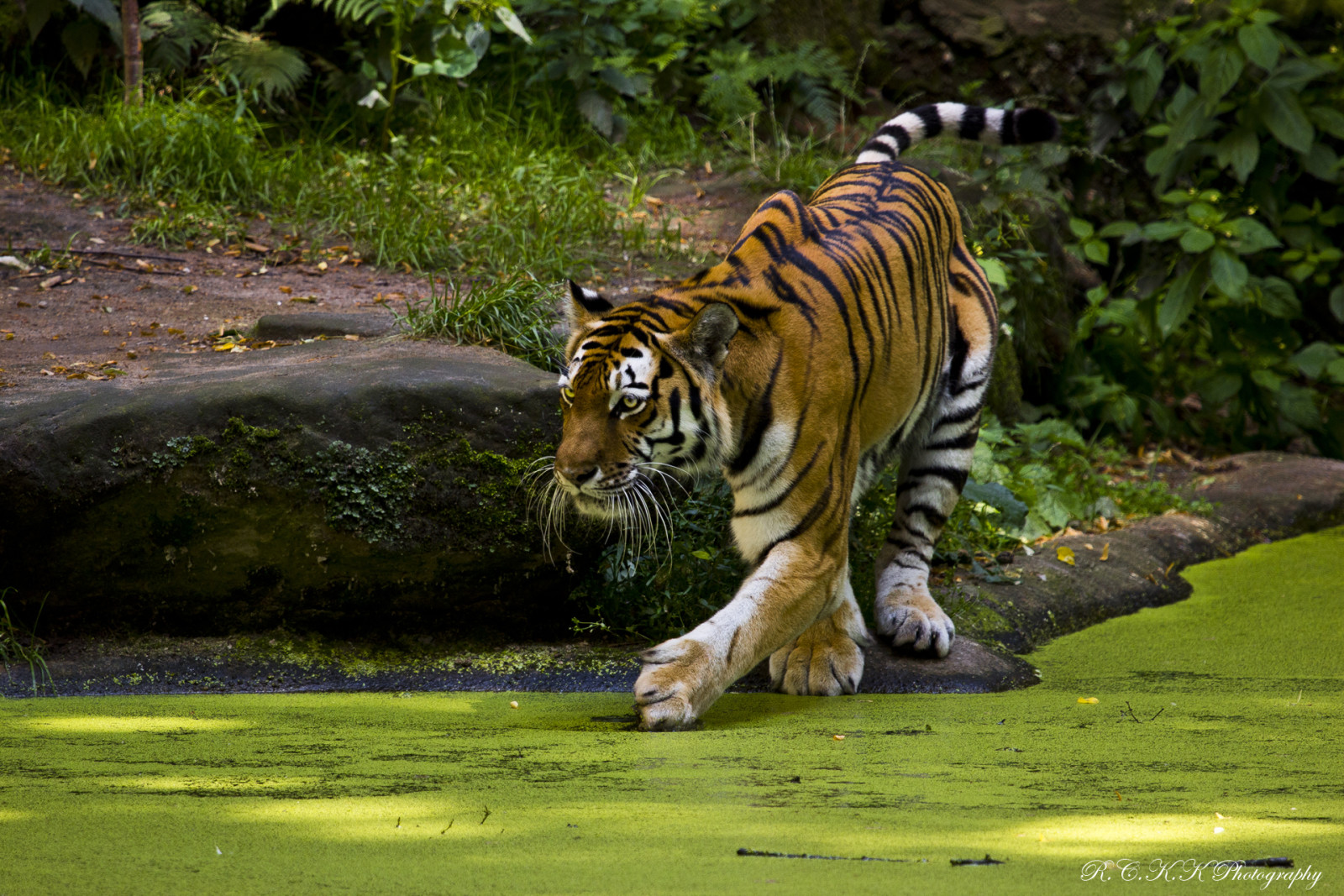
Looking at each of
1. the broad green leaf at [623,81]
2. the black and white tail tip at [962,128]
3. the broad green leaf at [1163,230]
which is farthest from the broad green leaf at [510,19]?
the broad green leaf at [1163,230]

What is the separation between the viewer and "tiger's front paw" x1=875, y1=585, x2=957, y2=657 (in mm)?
3633

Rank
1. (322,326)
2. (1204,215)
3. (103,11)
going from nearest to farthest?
(322,326) → (1204,215) → (103,11)

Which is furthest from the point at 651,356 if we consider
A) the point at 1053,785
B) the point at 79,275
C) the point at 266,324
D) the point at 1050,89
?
the point at 1050,89

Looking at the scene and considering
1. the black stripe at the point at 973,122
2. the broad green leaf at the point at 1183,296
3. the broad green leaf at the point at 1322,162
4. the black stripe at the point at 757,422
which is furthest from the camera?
the broad green leaf at the point at 1322,162

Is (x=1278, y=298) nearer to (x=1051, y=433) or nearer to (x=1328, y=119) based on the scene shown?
(x=1328, y=119)

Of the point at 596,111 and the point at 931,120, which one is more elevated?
the point at 931,120

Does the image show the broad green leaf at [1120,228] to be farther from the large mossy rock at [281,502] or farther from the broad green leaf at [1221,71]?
the large mossy rock at [281,502]

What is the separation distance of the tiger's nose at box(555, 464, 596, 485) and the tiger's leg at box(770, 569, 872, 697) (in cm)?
82

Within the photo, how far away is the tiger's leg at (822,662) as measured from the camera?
11.1 ft

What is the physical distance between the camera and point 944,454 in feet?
13.7

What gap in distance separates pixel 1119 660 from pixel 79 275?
15.7ft

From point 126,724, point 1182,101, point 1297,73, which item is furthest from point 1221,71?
point 126,724

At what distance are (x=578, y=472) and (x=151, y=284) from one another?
3.73 meters

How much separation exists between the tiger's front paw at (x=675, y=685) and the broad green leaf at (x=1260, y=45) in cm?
517
